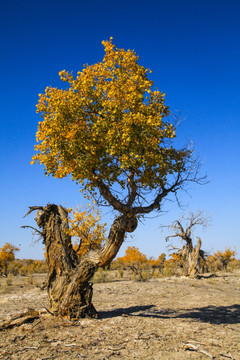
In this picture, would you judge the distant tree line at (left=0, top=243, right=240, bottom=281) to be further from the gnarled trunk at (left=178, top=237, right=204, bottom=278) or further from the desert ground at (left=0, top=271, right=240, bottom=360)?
the desert ground at (left=0, top=271, right=240, bottom=360)

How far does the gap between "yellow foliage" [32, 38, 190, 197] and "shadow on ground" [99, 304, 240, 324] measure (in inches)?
179

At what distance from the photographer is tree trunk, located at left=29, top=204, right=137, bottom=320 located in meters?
8.95

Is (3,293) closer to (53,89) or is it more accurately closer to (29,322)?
(29,322)

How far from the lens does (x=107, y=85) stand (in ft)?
28.2

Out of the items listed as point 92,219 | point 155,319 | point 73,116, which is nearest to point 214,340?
point 155,319

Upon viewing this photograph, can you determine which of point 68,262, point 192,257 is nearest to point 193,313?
point 68,262

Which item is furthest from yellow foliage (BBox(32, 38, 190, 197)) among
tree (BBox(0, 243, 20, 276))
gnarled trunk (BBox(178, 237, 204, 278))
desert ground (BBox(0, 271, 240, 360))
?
tree (BBox(0, 243, 20, 276))

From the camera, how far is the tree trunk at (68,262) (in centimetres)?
895

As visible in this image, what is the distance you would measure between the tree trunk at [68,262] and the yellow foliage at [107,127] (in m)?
1.52

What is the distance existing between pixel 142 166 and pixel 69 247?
3.65m

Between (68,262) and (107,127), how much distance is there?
4429 mm

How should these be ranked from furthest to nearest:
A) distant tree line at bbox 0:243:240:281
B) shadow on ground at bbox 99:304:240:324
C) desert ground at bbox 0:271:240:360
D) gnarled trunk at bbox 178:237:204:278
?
distant tree line at bbox 0:243:240:281 → gnarled trunk at bbox 178:237:204:278 → shadow on ground at bbox 99:304:240:324 → desert ground at bbox 0:271:240:360

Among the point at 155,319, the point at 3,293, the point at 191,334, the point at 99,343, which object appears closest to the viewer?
the point at 99,343

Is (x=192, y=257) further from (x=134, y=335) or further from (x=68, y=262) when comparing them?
(x=134, y=335)
